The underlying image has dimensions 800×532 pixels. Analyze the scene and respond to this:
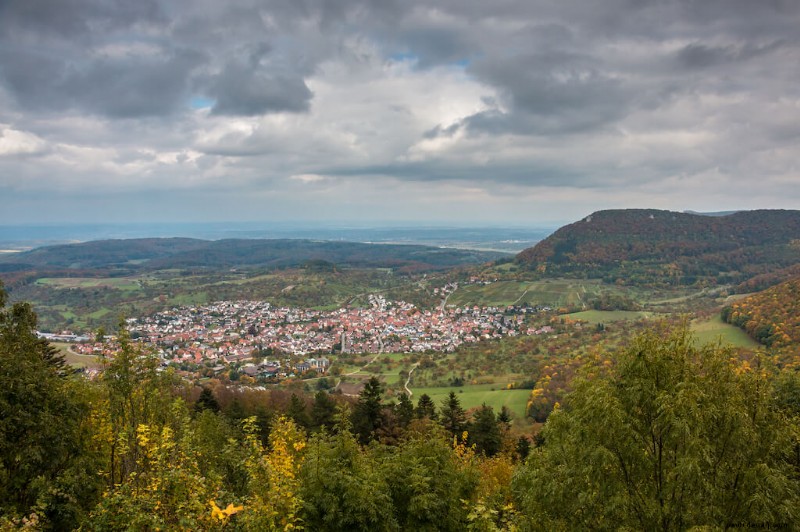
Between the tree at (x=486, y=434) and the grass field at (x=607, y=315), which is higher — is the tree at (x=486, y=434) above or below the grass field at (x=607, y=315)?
above

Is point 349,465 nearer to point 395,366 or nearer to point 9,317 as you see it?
point 9,317

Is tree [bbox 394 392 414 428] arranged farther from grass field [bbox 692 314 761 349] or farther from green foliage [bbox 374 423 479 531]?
grass field [bbox 692 314 761 349]

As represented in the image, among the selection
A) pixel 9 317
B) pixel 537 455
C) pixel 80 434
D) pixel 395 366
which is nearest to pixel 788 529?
pixel 537 455

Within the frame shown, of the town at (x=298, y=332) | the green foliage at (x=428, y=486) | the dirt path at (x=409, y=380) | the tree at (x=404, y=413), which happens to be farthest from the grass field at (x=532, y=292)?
the green foliage at (x=428, y=486)

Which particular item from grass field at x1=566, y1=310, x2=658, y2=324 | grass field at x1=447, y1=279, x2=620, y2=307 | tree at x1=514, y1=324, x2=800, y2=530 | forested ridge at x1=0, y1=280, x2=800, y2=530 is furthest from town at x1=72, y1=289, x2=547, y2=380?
tree at x1=514, y1=324, x2=800, y2=530

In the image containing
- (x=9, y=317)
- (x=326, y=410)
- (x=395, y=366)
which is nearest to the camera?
(x=9, y=317)

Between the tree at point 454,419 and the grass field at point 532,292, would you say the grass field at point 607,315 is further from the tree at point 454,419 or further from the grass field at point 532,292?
the tree at point 454,419

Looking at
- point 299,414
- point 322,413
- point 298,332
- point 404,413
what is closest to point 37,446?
point 322,413
